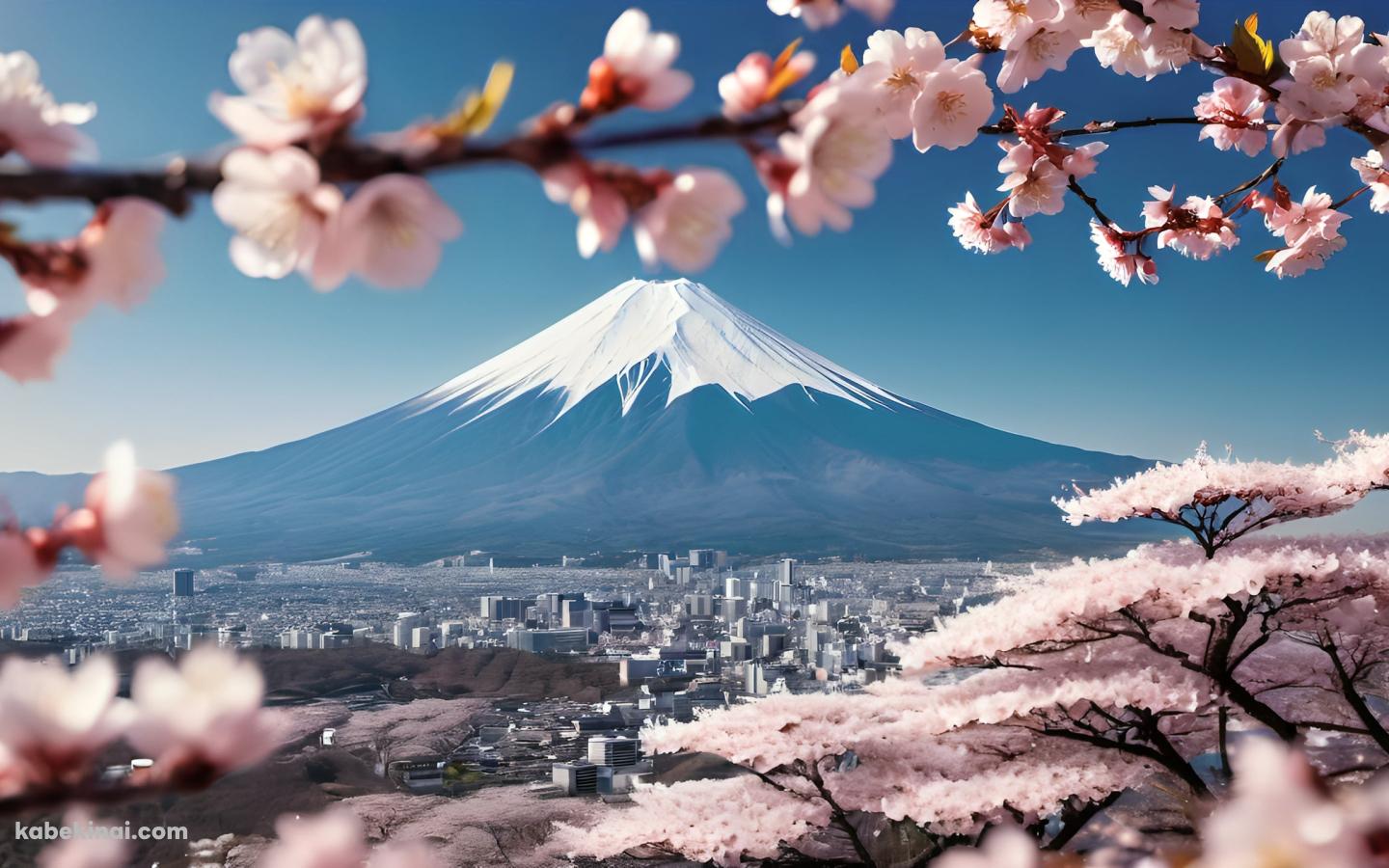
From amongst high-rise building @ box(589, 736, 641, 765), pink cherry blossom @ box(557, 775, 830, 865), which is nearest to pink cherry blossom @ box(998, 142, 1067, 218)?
pink cherry blossom @ box(557, 775, 830, 865)

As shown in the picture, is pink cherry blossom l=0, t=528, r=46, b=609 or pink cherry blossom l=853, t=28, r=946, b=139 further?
pink cherry blossom l=853, t=28, r=946, b=139

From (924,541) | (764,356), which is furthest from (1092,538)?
(764,356)

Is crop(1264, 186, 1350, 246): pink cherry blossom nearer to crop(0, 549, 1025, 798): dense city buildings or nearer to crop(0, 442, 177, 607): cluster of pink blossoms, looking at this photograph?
crop(0, 549, 1025, 798): dense city buildings

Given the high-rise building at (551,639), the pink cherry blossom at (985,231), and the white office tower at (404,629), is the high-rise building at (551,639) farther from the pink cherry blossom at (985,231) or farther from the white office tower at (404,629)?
the pink cherry blossom at (985,231)

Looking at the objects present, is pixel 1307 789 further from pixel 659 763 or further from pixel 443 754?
pixel 443 754

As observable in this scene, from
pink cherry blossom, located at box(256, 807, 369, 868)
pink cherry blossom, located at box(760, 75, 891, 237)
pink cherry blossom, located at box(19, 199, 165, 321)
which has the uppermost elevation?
pink cherry blossom, located at box(760, 75, 891, 237)

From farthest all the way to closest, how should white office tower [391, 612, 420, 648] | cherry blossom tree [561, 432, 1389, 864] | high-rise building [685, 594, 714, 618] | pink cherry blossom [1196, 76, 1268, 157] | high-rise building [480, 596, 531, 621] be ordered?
high-rise building [685, 594, 714, 618], high-rise building [480, 596, 531, 621], white office tower [391, 612, 420, 648], cherry blossom tree [561, 432, 1389, 864], pink cherry blossom [1196, 76, 1268, 157]

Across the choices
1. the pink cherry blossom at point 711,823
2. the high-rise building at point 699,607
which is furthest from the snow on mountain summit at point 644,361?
the pink cherry blossom at point 711,823
